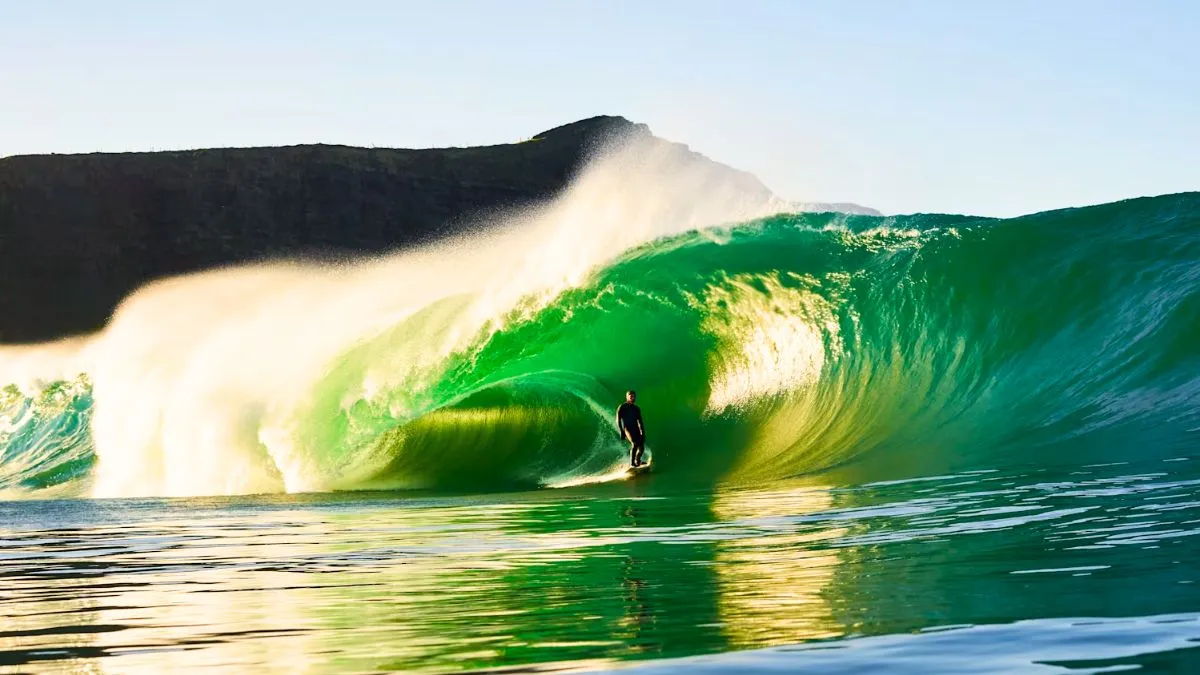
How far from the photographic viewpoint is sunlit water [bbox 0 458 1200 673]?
342 cm

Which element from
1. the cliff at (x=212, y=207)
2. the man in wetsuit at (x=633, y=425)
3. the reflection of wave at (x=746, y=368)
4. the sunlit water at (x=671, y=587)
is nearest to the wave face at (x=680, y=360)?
the reflection of wave at (x=746, y=368)

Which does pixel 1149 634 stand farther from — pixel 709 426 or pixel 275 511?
pixel 709 426

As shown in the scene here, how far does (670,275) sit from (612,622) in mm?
12138

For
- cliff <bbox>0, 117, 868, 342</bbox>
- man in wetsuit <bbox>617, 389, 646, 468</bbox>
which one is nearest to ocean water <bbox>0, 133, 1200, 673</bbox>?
man in wetsuit <bbox>617, 389, 646, 468</bbox>

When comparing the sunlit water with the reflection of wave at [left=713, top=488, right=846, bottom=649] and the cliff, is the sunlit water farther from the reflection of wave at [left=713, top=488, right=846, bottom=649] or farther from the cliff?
the cliff

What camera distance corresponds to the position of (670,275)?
16.1 m

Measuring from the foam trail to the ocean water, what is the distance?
5cm

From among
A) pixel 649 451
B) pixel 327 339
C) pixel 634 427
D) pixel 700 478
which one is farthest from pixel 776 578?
pixel 327 339

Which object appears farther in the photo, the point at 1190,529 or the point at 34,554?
the point at 34,554

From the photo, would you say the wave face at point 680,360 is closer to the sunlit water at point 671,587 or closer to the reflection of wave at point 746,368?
the reflection of wave at point 746,368

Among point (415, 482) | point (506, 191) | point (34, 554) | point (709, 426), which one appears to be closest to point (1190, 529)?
point (34, 554)

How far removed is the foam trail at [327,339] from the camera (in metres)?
15.6

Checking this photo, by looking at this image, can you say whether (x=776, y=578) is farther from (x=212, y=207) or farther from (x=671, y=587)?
(x=212, y=207)

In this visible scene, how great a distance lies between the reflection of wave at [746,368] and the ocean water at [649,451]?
4 centimetres
